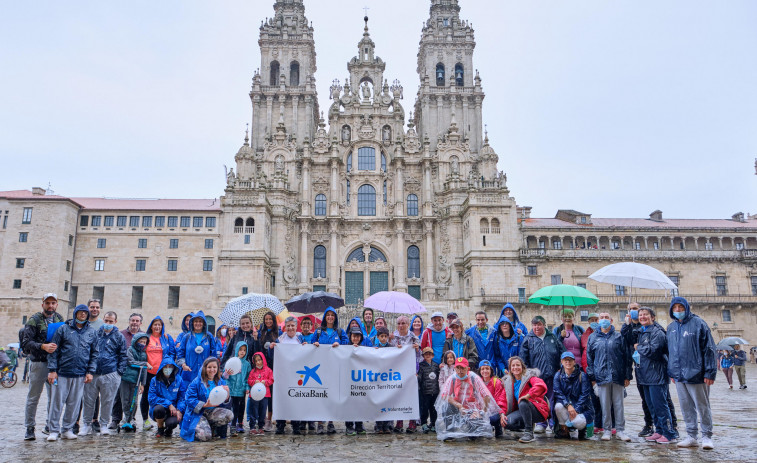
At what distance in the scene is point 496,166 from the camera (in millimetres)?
52125

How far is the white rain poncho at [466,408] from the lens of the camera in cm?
1032

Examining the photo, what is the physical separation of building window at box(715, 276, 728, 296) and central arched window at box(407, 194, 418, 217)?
26418 millimetres

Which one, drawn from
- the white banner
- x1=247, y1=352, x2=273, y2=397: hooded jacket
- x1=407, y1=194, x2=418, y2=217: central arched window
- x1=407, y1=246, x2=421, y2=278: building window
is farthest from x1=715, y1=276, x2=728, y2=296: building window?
x1=247, y1=352, x2=273, y2=397: hooded jacket

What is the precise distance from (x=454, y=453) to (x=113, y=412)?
7.67 m

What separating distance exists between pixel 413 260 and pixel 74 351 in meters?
41.9

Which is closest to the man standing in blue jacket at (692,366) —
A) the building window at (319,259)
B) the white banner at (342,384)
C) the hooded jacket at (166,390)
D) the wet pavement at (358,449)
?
the wet pavement at (358,449)

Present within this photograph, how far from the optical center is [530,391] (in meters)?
10.5

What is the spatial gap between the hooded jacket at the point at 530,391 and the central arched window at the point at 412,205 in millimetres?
41289

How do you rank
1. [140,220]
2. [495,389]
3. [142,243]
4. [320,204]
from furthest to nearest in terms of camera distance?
1. [320,204]
2. [140,220]
3. [142,243]
4. [495,389]

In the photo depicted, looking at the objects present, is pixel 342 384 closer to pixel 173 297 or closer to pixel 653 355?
pixel 653 355

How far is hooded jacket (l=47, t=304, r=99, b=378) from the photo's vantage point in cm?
1033

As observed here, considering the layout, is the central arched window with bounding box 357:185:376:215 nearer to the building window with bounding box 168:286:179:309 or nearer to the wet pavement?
the building window with bounding box 168:286:179:309

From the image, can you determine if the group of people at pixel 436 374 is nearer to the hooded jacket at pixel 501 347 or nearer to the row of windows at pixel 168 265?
the hooded jacket at pixel 501 347

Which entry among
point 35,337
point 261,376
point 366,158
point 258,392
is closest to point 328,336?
point 261,376
